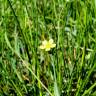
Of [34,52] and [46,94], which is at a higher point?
[34,52]

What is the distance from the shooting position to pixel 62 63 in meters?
1.14

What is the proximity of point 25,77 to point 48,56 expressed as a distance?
0.77ft

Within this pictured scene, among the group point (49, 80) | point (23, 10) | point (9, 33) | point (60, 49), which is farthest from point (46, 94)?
point (9, 33)

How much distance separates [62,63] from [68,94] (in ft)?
0.54

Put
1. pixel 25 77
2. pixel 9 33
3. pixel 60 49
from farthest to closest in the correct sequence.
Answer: pixel 9 33, pixel 25 77, pixel 60 49

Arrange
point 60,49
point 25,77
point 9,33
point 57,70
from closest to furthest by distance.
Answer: point 57,70 → point 60,49 → point 25,77 → point 9,33

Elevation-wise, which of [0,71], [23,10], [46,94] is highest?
[23,10]

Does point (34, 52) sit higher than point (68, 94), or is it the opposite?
point (34, 52)

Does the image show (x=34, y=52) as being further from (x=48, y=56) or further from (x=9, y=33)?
(x=9, y=33)

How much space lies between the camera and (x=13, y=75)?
3.54ft

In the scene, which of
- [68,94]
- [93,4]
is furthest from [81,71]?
[93,4]

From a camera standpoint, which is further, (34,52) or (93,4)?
(93,4)

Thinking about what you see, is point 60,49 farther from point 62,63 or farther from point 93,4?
point 93,4

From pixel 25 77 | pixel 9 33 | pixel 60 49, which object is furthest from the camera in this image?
pixel 9 33
